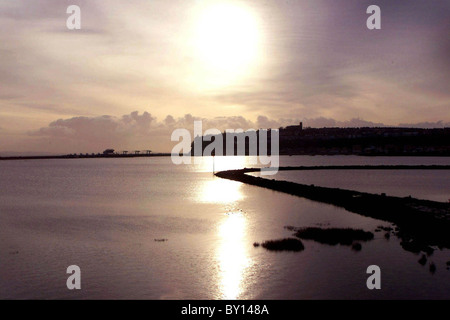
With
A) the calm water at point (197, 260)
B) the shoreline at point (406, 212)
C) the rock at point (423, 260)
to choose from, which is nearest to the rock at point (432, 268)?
the calm water at point (197, 260)

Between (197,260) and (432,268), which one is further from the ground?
(432,268)

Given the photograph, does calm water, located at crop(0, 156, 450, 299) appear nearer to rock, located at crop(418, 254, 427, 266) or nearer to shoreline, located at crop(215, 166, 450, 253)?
rock, located at crop(418, 254, 427, 266)

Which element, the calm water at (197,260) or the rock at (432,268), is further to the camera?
the rock at (432,268)

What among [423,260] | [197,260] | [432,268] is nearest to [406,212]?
[423,260]

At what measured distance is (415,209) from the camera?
45.0m

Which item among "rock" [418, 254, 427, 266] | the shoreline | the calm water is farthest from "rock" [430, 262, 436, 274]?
the shoreline

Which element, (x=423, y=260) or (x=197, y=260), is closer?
(x=423, y=260)

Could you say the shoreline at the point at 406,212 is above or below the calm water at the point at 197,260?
above

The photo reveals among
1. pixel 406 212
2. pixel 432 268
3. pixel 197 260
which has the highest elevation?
pixel 406 212

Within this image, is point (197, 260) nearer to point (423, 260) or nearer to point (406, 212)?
point (423, 260)

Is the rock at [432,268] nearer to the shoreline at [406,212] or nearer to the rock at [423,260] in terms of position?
the rock at [423,260]

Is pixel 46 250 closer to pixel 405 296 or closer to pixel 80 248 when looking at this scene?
pixel 80 248
